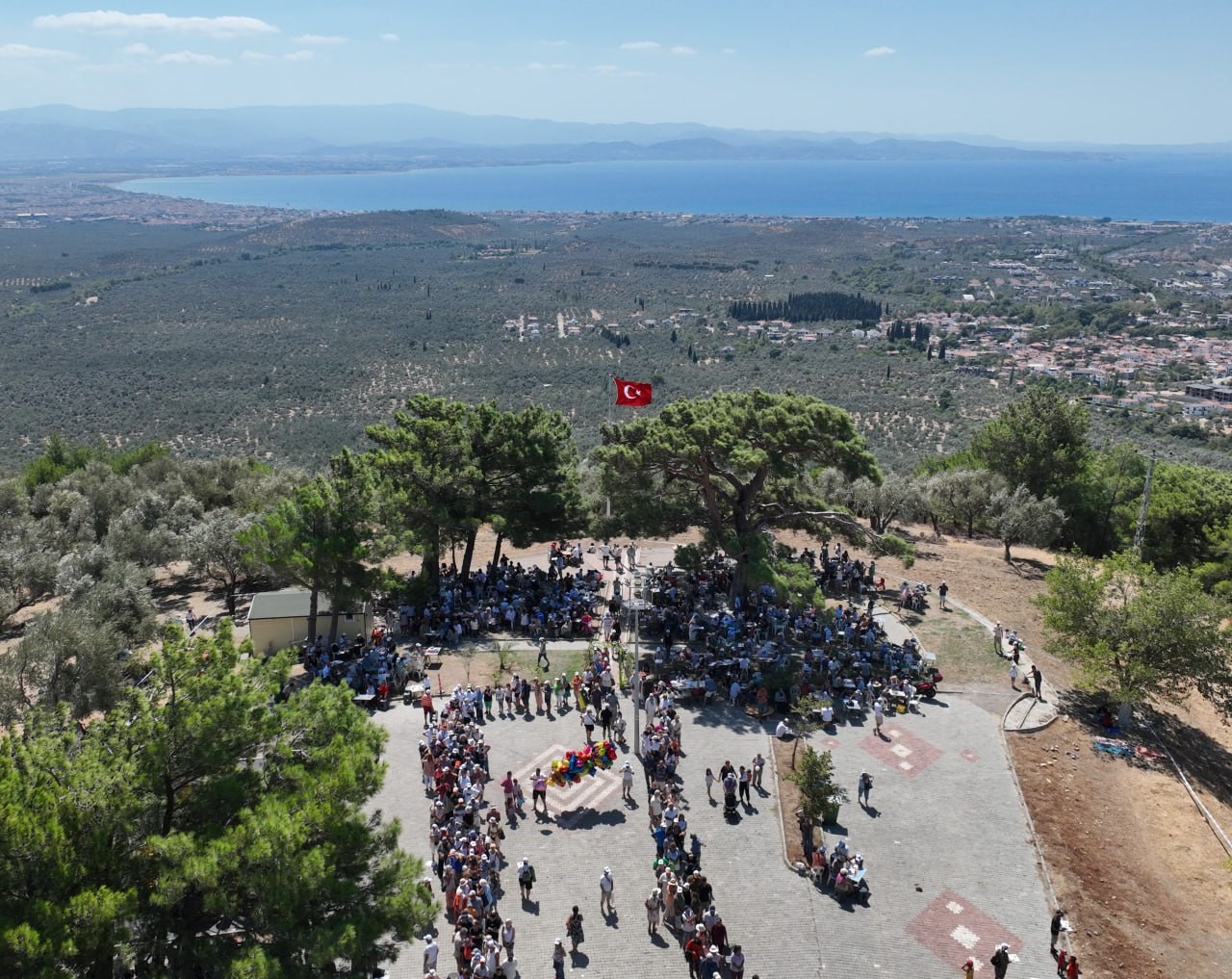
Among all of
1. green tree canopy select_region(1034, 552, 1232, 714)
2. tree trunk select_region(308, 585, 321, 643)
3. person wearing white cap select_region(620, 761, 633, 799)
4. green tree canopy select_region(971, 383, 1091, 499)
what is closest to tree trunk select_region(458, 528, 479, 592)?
tree trunk select_region(308, 585, 321, 643)

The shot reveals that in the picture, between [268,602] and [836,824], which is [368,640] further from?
[836,824]

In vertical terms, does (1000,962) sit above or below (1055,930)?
above

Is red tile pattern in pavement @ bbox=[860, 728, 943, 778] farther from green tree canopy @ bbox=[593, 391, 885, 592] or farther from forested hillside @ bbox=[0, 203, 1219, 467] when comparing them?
forested hillside @ bbox=[0, 203, 1219, 467]

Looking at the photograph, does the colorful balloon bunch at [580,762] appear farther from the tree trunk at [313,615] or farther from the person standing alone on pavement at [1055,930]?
the tree trunk at [313,615]

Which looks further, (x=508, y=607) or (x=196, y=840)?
(x=508, y=607)

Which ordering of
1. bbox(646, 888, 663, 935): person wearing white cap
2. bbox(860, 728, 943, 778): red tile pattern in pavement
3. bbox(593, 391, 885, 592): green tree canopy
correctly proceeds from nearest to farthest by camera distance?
bbox(646, 888, 663, 935): person wearing white cap < bbox(860, 728, 943, 778): red tile pattern in pavement < bbox(593, 391, 885, 592): green tree canopy

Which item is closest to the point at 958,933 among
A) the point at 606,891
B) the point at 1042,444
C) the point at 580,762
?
the point at 606,891

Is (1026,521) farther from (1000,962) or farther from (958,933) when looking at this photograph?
(1000,962)

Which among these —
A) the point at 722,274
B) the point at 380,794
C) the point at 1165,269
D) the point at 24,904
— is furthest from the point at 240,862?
the point at 1165,269
